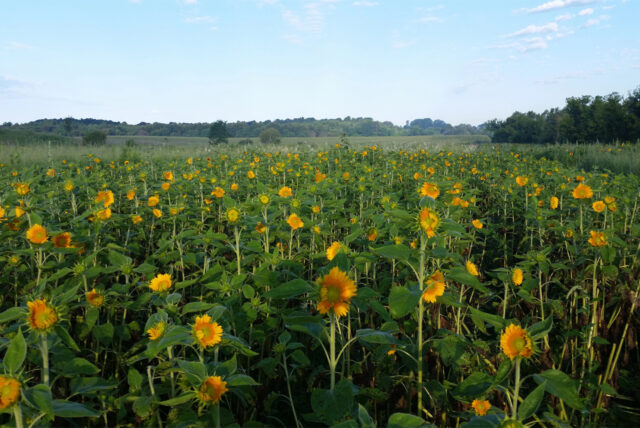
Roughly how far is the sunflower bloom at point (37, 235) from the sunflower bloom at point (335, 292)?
5.58 feet

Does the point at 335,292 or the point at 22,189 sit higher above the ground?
the point at 22,189

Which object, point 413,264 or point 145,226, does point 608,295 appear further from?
point 145,226

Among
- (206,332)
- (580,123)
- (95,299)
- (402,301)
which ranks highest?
Result: (580,123)

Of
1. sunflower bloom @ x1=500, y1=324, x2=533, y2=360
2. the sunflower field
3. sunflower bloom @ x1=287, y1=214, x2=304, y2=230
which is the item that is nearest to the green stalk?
the sunflower field

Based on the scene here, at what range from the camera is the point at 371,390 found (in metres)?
1.51

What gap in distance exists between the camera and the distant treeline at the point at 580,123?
75.7 feet

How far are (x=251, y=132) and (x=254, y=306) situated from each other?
64.4m

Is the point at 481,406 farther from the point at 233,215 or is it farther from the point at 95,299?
the point at 95,299

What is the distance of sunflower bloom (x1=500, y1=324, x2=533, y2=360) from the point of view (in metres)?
1.04

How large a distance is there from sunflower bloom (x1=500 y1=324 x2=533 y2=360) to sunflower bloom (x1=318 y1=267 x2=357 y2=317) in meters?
0.46

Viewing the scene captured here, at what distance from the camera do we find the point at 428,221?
56.6 inches

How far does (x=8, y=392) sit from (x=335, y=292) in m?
0.82

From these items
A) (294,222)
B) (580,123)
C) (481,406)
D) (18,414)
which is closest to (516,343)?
(481,406)

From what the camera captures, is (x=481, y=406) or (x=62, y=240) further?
(x=62, y=240)
